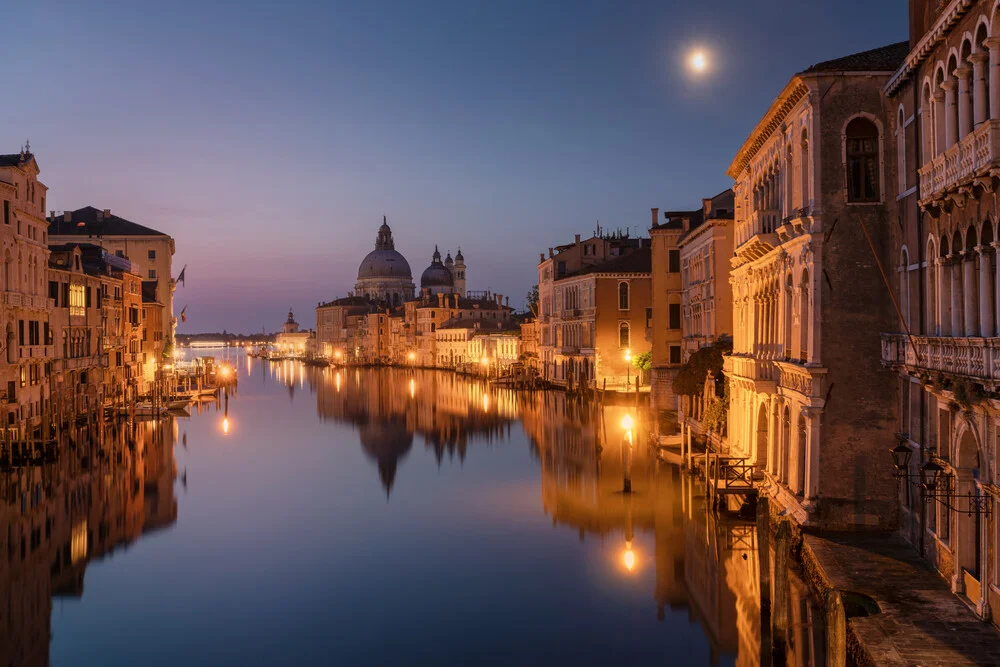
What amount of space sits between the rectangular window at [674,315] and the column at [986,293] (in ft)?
90.9

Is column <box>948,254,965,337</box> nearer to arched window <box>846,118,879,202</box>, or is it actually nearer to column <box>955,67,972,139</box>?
column <box>955,67,972,139</box>

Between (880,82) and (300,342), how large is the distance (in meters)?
174

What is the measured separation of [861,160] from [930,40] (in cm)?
314

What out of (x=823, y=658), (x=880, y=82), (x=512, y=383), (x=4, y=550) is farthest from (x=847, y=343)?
(x=512, y=383)

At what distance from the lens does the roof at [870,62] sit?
15.0m

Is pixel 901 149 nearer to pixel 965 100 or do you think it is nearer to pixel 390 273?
pixel 965 100

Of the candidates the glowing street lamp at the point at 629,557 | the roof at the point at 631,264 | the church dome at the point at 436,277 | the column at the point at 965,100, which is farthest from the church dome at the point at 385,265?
the column at the point at 965,100

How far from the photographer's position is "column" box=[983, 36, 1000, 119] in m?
10.2

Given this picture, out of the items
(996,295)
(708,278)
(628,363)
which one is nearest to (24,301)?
(708,278)

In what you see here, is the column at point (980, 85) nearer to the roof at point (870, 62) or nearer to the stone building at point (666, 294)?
the roof at point (870, 62)

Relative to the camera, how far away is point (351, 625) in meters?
13.9

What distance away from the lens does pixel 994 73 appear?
10297 millimetres

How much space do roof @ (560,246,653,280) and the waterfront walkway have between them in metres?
36.8

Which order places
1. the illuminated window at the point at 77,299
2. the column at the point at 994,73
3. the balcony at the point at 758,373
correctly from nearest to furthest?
the column at the point at 994,73 → the balcony at the point at 758,373 → the illuminated window at the point at 77,299
